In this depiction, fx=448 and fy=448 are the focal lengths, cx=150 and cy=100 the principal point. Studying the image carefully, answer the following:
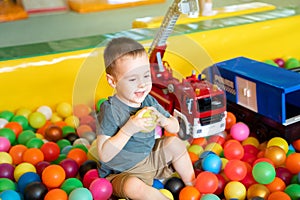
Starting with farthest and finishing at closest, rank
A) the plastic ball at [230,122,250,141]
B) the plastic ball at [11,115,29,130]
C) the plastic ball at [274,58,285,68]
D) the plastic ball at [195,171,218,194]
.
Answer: the plastic ball at [274,58,285,68], the plastic ball at [11,115,29,130], the plastic ball at [230,122,250,141], the plastic ball at [195,171,218,194]

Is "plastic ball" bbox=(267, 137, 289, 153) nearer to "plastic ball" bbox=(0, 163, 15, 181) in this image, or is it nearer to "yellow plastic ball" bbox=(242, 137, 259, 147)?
"yellow plastic ball" bbox=(242, 137, 259, 147)

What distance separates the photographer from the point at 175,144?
1000 mm

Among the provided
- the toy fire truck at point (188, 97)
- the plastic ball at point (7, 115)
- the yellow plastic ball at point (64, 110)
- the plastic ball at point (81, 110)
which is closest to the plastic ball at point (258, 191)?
the toy fire truck at point (188, 97)

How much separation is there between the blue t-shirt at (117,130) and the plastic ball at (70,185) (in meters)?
0.06

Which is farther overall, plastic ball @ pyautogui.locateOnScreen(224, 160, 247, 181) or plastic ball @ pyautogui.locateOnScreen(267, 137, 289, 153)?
plastic ball @ pyautogui.locateOnScreen(267, 137, 289, 153)

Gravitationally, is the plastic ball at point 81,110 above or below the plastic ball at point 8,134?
above

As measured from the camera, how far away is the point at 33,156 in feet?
3.62

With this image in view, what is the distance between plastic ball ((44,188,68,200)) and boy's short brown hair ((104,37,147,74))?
27 cm

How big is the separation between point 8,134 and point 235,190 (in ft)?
2.09

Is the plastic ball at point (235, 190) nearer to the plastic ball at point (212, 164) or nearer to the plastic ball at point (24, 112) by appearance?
the plastic ball at point (212, 164)

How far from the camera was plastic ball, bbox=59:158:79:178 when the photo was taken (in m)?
1.04

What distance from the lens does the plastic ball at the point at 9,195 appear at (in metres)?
0.93

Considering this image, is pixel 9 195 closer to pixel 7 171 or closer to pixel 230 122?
pixel 7 171

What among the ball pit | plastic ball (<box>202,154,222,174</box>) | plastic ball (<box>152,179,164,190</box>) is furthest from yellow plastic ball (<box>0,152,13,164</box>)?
plastic ball (<box>202,154,222,174</box>)
